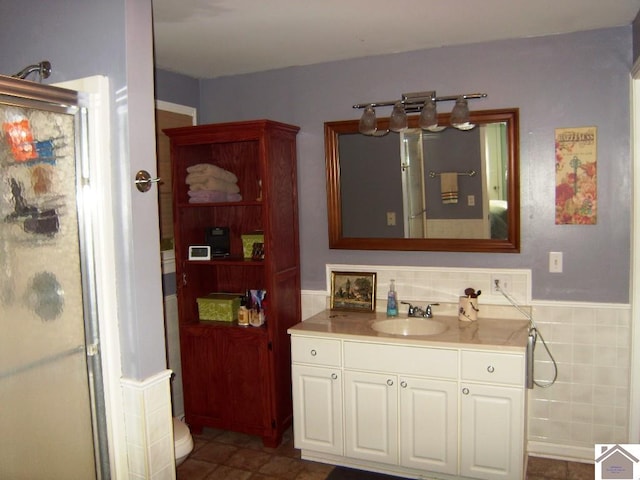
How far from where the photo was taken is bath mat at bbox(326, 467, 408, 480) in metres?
2.88

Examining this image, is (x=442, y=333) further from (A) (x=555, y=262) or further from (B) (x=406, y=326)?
(A) (x=555, y=262)

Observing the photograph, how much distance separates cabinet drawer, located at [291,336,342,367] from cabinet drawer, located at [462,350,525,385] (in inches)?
26.5

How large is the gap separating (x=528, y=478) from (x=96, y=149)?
262cm

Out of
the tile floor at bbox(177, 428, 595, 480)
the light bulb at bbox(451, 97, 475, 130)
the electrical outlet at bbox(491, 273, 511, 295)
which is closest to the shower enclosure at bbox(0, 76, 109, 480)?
the tile floor at bbox(177, 428, 595, 480)

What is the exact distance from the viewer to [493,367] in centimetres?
259

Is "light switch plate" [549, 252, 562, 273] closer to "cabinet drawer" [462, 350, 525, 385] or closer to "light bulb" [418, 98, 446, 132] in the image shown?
"cabinet drawer" [462, 350, 525, 385]

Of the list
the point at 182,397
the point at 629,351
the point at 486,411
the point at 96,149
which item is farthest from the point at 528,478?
the point at 96,149

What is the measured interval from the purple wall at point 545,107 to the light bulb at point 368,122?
21 centimetres

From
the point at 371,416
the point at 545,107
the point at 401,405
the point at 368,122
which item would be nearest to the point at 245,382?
the point at 371,416

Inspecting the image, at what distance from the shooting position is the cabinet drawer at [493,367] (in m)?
2.55

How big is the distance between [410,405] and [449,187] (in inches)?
48.2

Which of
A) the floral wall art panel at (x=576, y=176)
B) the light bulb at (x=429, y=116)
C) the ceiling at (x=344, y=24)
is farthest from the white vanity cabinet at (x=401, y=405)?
the ceiling at (x=344, y=24)

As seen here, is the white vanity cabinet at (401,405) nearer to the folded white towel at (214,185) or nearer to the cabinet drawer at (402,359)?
the cabinet drawer at (402,359)

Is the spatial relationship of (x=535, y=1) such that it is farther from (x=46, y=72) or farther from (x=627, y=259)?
(x=46, y=72)
